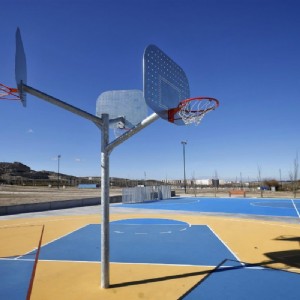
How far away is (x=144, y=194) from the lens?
121 ft

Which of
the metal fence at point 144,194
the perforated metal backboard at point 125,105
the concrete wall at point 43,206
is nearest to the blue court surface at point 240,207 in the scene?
the metal fence at point 144,194

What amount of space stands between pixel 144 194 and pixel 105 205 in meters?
29.5

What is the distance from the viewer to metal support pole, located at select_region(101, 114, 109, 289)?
7609mm

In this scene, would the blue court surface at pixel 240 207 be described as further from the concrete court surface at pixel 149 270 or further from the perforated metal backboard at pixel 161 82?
the perforated metal backboard at pixel 161 82

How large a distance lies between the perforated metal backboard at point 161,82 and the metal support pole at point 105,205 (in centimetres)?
151

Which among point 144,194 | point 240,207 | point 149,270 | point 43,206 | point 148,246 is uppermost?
point 144,194

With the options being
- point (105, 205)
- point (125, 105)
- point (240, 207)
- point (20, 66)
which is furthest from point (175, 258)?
point (240, 207)

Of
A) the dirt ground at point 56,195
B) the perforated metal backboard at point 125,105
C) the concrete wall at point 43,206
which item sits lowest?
the concrete wall at point 43,206

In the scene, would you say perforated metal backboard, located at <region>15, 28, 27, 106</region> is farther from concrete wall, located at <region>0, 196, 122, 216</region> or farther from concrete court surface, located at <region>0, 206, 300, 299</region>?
concrete wall, located at <region>0, 196, 122, 216</region>

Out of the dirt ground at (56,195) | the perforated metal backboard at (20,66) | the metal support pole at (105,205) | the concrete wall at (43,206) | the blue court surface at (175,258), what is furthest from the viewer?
the dirt ground at (56,195)

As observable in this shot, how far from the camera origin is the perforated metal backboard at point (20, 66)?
6452 mm

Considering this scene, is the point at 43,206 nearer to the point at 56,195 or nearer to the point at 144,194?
the point at 144,194

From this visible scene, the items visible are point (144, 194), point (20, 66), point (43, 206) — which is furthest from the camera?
point (144, 194)

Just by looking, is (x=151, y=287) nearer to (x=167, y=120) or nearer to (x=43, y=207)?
(x=167, y=120)
